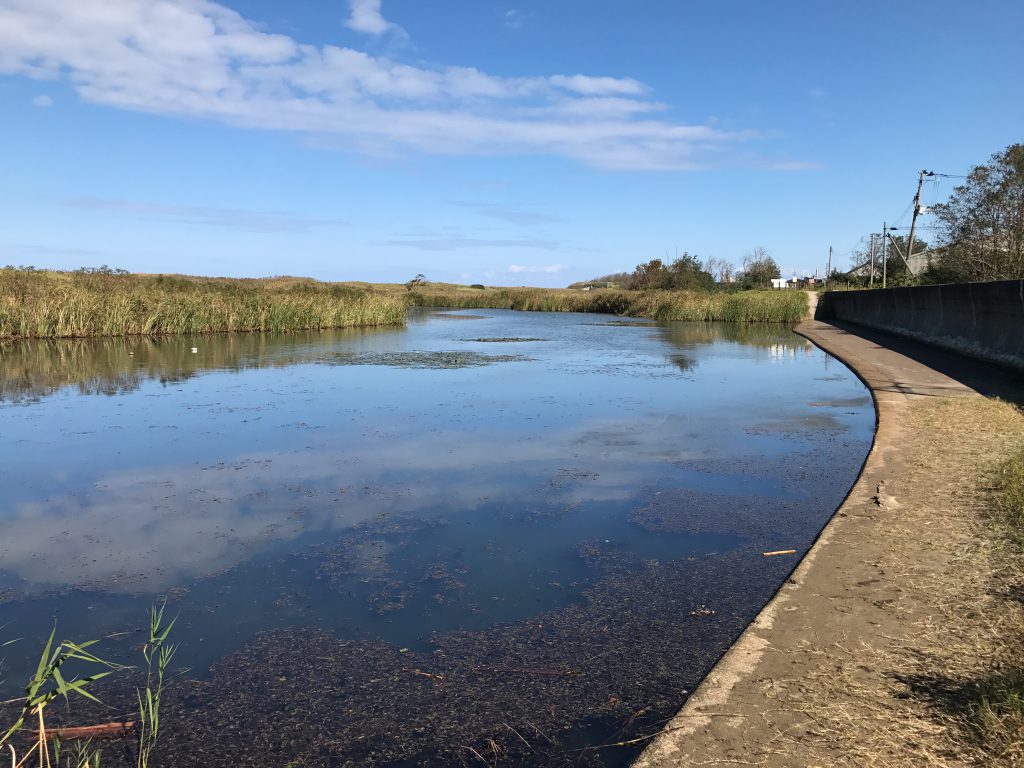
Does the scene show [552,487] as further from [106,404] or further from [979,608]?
[106,404]

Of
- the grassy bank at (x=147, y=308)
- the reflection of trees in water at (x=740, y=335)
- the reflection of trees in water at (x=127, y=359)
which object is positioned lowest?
the reflection of trees in water at (x=127, y=359)

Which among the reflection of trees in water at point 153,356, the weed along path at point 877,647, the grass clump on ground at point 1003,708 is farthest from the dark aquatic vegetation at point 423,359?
the grass clump on ground at point 1003,708

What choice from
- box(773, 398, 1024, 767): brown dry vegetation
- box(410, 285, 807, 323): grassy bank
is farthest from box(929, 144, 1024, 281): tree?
box(773, 398, 1024, 767): brown dry vegetation

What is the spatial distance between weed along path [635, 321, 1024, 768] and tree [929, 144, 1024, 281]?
29.8 meters

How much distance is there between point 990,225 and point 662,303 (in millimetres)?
17747

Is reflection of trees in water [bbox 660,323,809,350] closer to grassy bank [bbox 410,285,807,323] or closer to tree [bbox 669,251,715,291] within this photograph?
grassy bank [bbox 410,285,807,323]

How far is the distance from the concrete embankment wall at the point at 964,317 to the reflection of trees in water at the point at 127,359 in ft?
47.0

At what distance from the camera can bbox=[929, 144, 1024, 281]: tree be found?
30406mm

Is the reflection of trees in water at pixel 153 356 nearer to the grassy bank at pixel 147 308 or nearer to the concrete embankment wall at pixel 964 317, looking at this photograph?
the grassy bank at pixel 147 308

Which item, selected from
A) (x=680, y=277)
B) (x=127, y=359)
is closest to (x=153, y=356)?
(x=127, y=359)

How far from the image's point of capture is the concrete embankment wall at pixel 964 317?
1255 centimetres

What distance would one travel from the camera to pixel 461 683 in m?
3.40

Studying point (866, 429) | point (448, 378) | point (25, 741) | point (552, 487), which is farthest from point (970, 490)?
point (448, 378)

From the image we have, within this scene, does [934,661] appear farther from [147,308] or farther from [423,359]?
[147,308]
